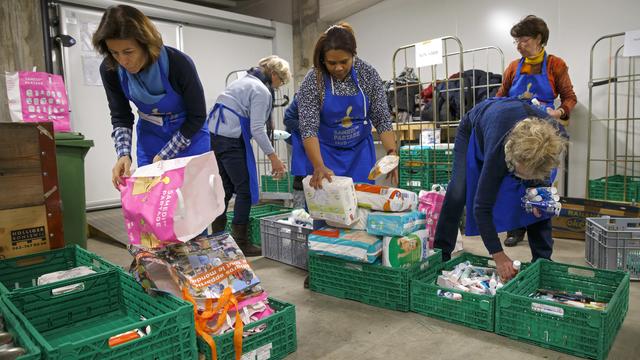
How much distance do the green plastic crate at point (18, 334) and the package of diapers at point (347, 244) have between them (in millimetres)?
1311

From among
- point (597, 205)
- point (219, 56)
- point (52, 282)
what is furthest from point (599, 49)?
point (52, 282)

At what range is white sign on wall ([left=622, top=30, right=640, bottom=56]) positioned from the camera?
3453 mm

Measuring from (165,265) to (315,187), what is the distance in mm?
881

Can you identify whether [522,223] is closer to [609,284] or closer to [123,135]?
[609,284]

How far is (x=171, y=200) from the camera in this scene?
57.3 inches

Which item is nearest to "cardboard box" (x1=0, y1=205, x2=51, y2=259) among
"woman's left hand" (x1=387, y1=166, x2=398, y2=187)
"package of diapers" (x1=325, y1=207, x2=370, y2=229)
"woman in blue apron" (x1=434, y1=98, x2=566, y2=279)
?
"package of diapers" (x1=325, y1=207, x2=370, y2=229)

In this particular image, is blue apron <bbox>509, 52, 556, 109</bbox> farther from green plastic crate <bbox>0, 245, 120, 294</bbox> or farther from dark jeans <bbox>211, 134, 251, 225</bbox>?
green plastic crate <bbox>0, 245, 120, 294</bbox>

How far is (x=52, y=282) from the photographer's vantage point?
65.7 inches

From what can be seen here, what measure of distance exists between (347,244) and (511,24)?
12.6ft

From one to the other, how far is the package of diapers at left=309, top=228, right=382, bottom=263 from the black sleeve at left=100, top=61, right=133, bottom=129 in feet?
3.40

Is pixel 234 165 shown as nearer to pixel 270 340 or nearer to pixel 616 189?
pixel 270 340

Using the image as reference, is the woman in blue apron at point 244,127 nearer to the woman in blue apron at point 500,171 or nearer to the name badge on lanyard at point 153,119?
the name badge on lanyard at point 153,119

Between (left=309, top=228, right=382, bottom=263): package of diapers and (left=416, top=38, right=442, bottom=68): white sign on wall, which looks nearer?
(left=309, top=228, right=382, bottom=263): package of diapers

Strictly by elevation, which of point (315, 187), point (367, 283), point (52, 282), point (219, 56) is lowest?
point (367, 283)
